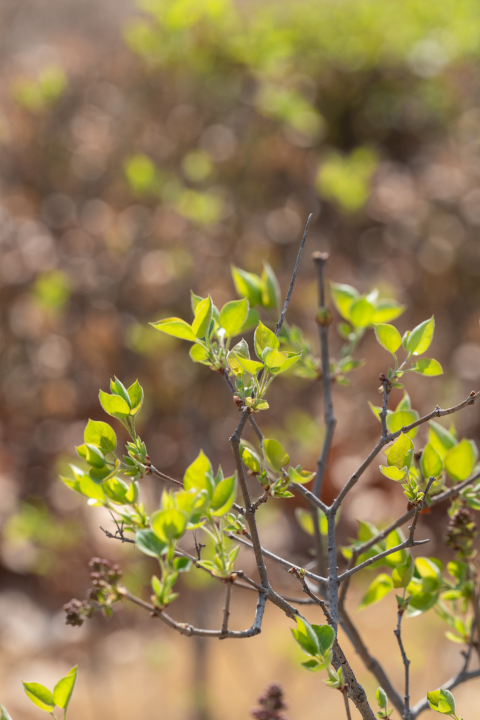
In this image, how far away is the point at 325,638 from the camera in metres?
0.41

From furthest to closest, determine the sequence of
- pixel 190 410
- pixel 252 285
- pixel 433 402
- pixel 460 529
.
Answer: pixel 433 402, pixel 190 410, pixel 252 285, pixel 460 529

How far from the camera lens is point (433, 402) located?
2498mm

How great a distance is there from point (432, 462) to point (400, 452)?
90mm

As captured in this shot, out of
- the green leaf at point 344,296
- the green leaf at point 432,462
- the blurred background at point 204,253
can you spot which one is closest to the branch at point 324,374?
the green leaf at point 344,296

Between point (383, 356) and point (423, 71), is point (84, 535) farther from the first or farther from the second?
point (423, 71)

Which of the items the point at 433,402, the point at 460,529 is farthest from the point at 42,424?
the point at 460,529

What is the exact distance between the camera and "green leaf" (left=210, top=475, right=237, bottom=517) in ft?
1.28

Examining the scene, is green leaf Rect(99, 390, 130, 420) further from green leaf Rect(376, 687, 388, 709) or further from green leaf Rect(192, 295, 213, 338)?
green leaf Rect(376, 687, 388, 709)

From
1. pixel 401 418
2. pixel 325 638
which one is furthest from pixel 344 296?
pixel 325 638

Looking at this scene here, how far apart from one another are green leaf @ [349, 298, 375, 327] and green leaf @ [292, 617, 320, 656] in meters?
0.34

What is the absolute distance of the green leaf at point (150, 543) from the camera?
1.18 ft

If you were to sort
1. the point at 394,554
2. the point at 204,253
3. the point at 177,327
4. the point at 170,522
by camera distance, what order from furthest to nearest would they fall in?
the point at 204,253, the point at 394,554, the point at 177,327, the point at 170,522

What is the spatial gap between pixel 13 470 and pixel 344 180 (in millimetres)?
1973

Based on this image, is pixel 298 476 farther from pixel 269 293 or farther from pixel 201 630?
pixel 269 293
